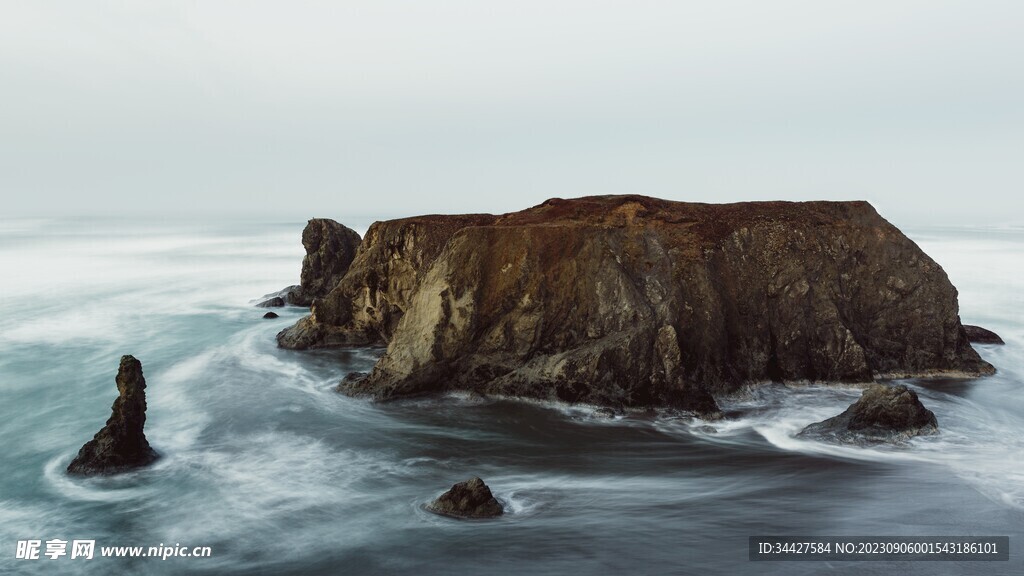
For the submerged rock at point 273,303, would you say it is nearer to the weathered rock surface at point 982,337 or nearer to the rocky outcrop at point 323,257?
the rocky outcrop at point 323,257

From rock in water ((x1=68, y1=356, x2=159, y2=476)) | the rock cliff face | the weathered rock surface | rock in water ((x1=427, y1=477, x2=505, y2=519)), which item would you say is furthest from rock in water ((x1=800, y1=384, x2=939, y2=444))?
rock in water ((x1=68, y1=356, x2=159, y2=476))

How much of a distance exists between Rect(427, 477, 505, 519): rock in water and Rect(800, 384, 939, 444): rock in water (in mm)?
9023

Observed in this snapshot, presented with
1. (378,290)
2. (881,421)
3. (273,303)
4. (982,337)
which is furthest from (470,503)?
(273,303)

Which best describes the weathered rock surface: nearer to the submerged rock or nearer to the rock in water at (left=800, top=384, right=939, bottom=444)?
the rock in water at (left=800, top=384, right=939, bottom=444)

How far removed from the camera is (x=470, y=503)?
46.1 feet

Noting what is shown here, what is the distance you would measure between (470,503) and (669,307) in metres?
10.6

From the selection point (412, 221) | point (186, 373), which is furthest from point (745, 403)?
point (186, 373)

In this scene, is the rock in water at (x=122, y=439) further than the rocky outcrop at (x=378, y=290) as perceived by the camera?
No

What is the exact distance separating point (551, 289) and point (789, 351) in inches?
323

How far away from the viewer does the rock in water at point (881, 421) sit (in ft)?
58.1

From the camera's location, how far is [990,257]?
7712 centimetres

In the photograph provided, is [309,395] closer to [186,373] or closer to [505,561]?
[186,373]

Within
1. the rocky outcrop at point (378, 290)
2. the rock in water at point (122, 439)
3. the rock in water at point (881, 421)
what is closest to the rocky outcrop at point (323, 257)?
the rocky outcrop at point (378, 290)

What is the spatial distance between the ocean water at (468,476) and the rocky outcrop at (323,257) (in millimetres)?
14018
